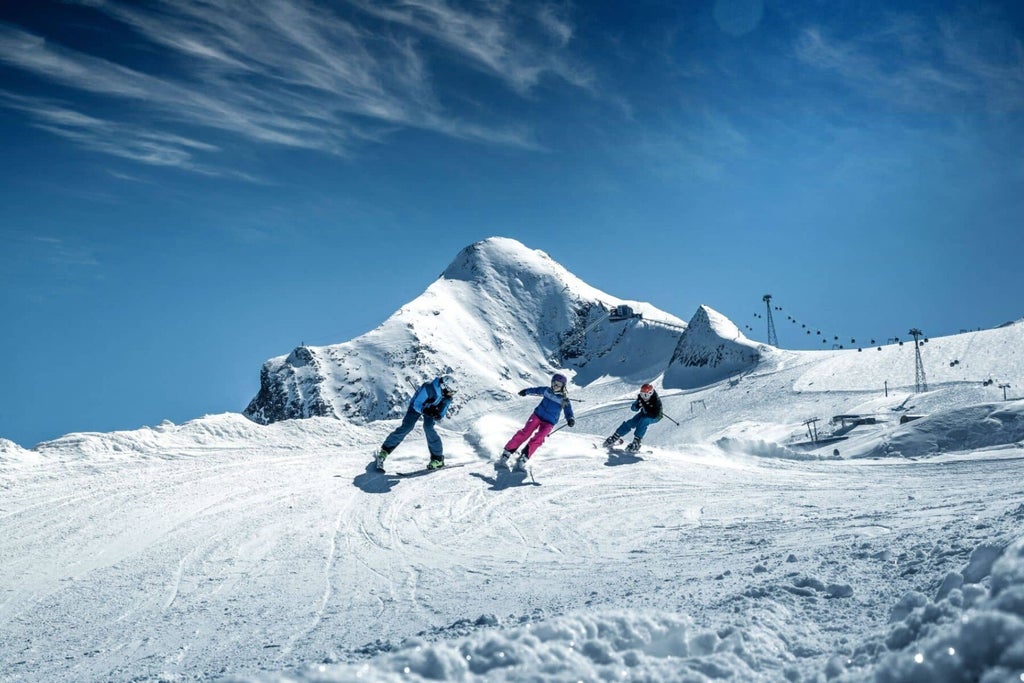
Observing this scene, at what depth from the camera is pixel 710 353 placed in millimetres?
96250

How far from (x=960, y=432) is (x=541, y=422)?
38.0 ft

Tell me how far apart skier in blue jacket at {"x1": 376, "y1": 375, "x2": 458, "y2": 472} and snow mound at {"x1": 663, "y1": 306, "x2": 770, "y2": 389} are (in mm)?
78445

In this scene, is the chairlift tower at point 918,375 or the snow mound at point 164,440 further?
the chairlift tower at point 918,375

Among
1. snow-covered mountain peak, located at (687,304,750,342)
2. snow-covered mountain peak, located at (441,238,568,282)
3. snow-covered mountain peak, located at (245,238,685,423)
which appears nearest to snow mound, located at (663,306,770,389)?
snow-covered mountain peak, located at (687,304,750,342)

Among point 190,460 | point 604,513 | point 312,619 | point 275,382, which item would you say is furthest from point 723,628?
point 275,382

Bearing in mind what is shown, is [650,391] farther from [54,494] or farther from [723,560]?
[54,494]

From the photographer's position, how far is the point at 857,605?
204 inches

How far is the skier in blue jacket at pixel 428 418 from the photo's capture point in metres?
14.1

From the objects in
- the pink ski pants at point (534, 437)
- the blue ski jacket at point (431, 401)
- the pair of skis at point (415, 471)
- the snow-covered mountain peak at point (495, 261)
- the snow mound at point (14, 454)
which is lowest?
the pair of skis at point (415, 471)

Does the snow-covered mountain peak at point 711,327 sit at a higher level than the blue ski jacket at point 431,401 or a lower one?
higher

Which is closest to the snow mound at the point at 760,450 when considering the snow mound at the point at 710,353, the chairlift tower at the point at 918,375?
the chairlift tower at the point at 918,375

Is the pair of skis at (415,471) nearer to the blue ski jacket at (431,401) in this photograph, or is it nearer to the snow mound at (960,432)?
the blue ski jacket at (431,401)

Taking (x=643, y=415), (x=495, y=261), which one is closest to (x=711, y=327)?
(x=495, y=261)

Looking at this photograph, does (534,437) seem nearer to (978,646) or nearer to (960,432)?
(978,646)
